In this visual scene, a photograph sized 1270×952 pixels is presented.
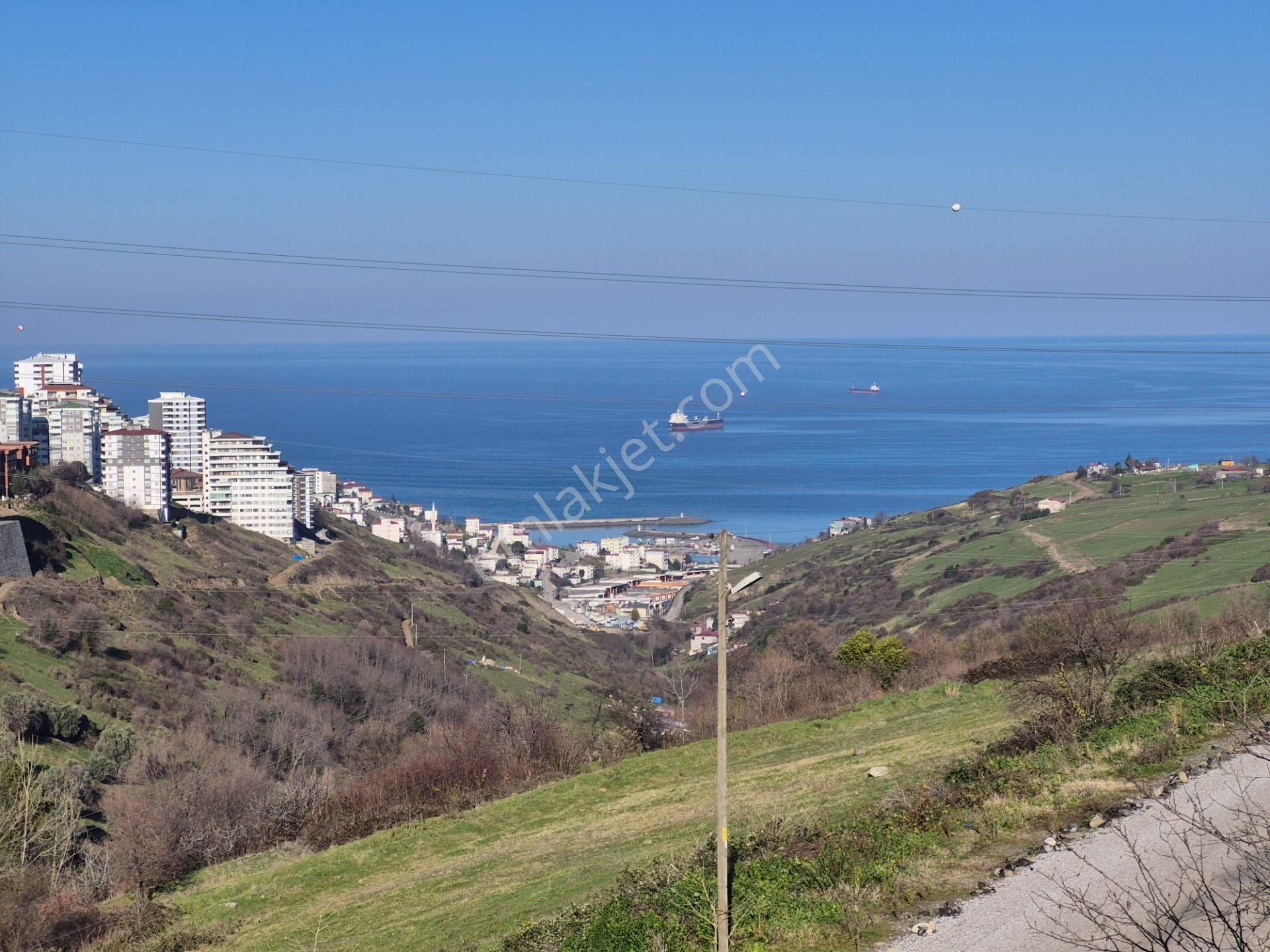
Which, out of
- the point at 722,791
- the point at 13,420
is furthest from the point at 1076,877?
the point at 13,420

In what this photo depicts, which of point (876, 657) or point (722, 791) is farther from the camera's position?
point (876, 657)

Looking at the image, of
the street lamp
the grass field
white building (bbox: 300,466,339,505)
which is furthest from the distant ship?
the street lamp

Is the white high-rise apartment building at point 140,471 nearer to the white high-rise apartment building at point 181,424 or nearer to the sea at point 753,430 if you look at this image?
the sea at point 753,430

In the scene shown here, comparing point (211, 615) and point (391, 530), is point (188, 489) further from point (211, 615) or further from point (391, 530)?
point (211, 615)

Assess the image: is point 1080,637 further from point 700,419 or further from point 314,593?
point 700,419

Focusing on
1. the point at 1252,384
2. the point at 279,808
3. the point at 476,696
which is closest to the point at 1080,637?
the point at 279,808

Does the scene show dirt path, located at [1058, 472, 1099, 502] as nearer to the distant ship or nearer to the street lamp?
the street lamp
